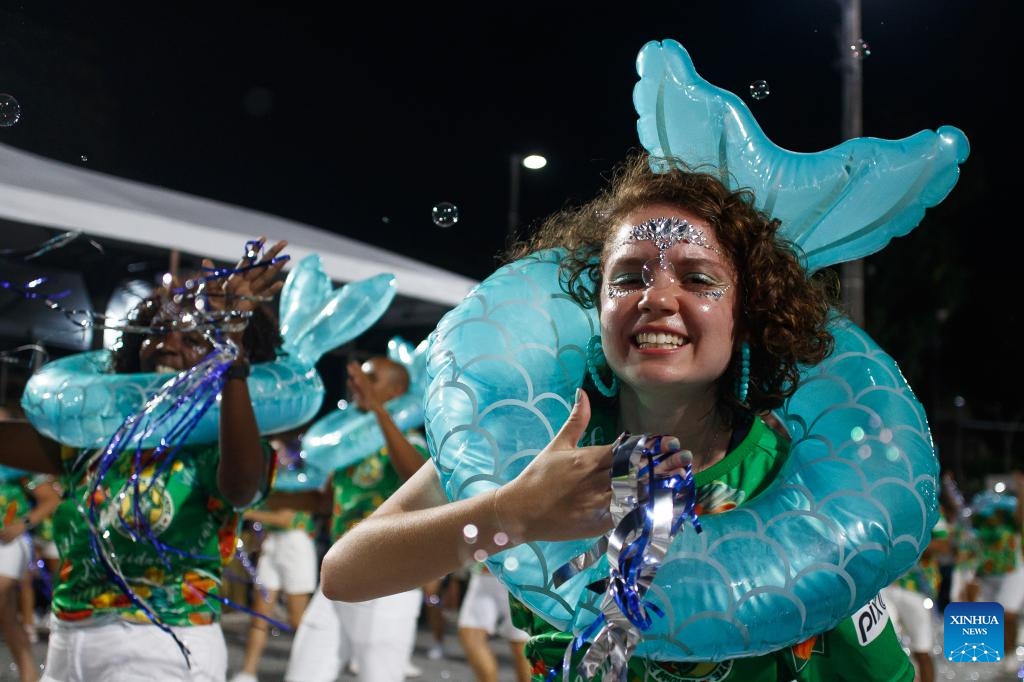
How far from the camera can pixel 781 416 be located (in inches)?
63.6

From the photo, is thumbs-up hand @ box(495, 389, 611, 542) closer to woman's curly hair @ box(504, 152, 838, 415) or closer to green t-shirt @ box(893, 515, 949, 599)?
woman's curly hair @ box(504, 152, 838, 415)

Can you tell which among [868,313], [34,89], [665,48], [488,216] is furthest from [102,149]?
[868,313]

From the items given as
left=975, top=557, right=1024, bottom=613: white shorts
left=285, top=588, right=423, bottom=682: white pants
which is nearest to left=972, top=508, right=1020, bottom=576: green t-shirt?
left=975, top=557, right=1024, bottom=613: white shorts

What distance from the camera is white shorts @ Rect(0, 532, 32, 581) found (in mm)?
5023

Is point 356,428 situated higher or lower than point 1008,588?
higher

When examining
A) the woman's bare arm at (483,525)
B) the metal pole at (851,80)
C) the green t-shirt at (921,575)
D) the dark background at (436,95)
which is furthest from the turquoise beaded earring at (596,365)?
the green t-shirt at (921,575)

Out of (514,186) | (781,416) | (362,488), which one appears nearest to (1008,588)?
(362,488)

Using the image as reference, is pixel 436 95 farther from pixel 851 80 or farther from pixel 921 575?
pixel 921 575

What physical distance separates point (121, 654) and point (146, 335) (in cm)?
72

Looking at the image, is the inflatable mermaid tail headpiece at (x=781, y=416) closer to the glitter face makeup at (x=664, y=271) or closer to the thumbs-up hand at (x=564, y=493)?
the thumbs-up hand at (x=564, y=493)

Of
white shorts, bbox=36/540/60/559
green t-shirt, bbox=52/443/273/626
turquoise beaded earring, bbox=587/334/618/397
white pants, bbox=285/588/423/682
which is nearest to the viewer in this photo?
turquoise beaded earring, bbox=587/334/618/397

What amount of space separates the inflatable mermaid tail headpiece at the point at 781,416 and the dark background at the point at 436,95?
18.9 inches

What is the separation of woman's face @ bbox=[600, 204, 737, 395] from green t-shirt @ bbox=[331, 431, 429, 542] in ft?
10.2

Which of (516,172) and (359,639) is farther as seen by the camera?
(359,639)
